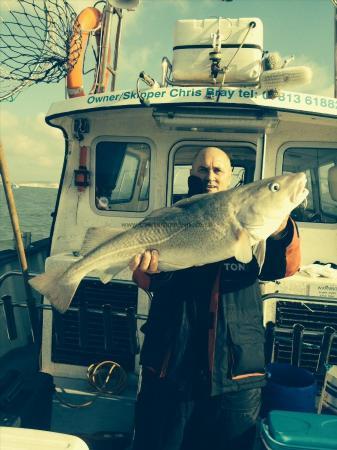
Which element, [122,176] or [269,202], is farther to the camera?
[122,176]

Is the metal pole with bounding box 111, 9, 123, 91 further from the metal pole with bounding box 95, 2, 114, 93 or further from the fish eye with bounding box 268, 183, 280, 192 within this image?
the fish eye with bounding box 268, 183, 280, 192

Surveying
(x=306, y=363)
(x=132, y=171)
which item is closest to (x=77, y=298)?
(x=132, y=171)

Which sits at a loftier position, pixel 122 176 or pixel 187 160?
pixel 187 160

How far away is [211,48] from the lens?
5.38 meters

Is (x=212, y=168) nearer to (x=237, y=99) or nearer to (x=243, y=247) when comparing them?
(x=243, y=247)

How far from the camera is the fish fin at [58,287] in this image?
3.02 meters

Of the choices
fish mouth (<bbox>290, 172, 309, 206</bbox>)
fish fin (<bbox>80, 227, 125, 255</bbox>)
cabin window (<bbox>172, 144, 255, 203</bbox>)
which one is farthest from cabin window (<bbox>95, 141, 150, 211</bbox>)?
fish mouth (<bbox>290, 172, 309, 206</bbox>)

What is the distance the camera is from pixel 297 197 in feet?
8.50

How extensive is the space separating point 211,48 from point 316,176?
82.5 inches

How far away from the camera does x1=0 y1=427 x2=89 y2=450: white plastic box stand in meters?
2.30

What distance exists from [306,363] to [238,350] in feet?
6.79

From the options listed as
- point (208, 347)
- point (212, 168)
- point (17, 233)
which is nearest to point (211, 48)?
point (212, 168)

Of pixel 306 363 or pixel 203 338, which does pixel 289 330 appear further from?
pixel 203 338

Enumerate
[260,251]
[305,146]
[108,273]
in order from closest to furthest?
[260,251] < [108,273] < [305,146]
